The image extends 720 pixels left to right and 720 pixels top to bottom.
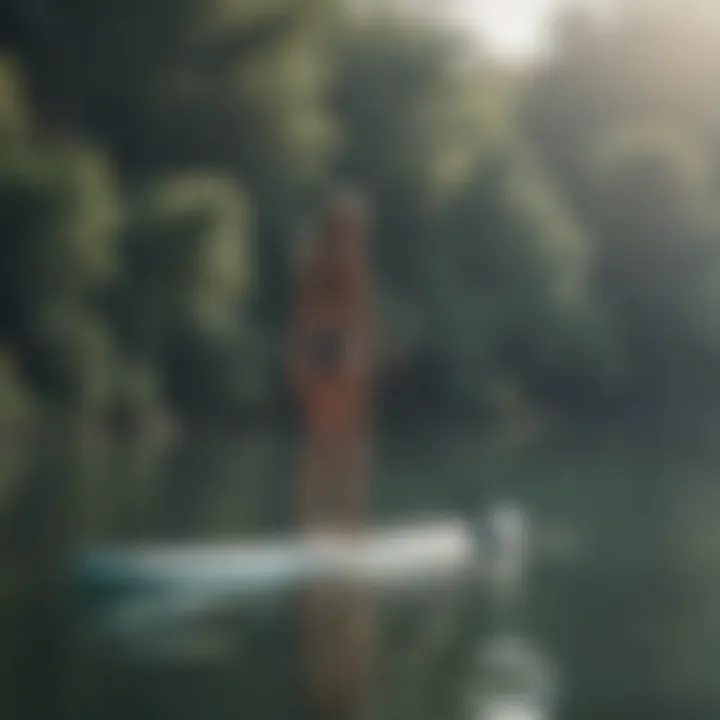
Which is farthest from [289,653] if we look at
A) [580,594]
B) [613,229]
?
[613,229]

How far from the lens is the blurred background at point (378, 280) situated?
33.0ft

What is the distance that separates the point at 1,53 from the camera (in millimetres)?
Result: 11539

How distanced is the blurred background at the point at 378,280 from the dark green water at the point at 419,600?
0.14 feet

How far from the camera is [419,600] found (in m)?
7.47

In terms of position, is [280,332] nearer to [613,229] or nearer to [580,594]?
[613,229]

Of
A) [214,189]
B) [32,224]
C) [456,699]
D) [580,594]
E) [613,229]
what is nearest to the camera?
[456,699]

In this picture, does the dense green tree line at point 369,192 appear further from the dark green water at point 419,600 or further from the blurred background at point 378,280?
the dark green water at point 419,600

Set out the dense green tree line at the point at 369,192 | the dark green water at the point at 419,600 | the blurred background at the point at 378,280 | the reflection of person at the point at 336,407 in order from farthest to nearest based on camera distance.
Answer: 1. the dense green tree line at the point at 369,192
2. the blurred background at the point at 378,280
3. the dark green water at the point at 419,600
4. the reflection of person at the point at 336,407

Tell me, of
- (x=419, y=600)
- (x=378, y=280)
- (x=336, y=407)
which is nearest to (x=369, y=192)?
(x=378, y=280)

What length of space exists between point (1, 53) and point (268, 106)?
1836 millimetres

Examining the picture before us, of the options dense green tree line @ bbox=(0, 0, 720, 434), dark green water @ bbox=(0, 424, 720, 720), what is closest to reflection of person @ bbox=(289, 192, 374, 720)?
dark green water @ bbox=(0, 424, 720, 720)

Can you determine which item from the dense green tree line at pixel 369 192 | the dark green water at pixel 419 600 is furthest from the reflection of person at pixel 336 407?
the dense green tree line at pixel 369 192

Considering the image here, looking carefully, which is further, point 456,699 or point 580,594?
point 580,594

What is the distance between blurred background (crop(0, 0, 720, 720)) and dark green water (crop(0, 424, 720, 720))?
41mm
